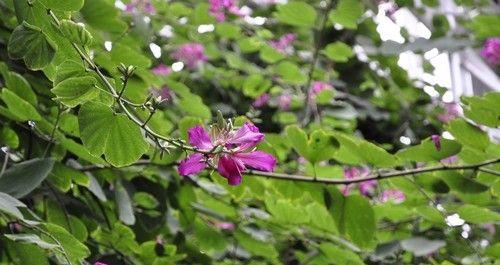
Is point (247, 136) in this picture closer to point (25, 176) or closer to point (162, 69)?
point (25, 176)

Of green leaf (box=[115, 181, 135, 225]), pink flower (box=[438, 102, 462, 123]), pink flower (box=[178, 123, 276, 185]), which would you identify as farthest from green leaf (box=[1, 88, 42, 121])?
pink flower (box=[438, 102, 462, 123])

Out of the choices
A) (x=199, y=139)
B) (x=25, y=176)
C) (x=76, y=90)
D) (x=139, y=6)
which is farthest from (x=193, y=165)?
(x=139, y=6)

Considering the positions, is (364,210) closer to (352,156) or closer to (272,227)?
(352,156)

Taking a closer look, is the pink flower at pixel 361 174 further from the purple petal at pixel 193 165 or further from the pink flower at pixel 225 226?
the purple petal at pixel 193 165

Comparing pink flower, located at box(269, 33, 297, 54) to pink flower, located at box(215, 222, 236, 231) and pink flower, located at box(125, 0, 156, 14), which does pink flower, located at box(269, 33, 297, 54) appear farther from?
pink flower, located at box(215, 222, 236, 231)

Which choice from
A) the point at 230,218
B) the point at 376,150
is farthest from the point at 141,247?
the point at 376,150

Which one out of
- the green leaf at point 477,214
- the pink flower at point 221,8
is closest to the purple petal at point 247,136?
the green leaf at point 477,214
